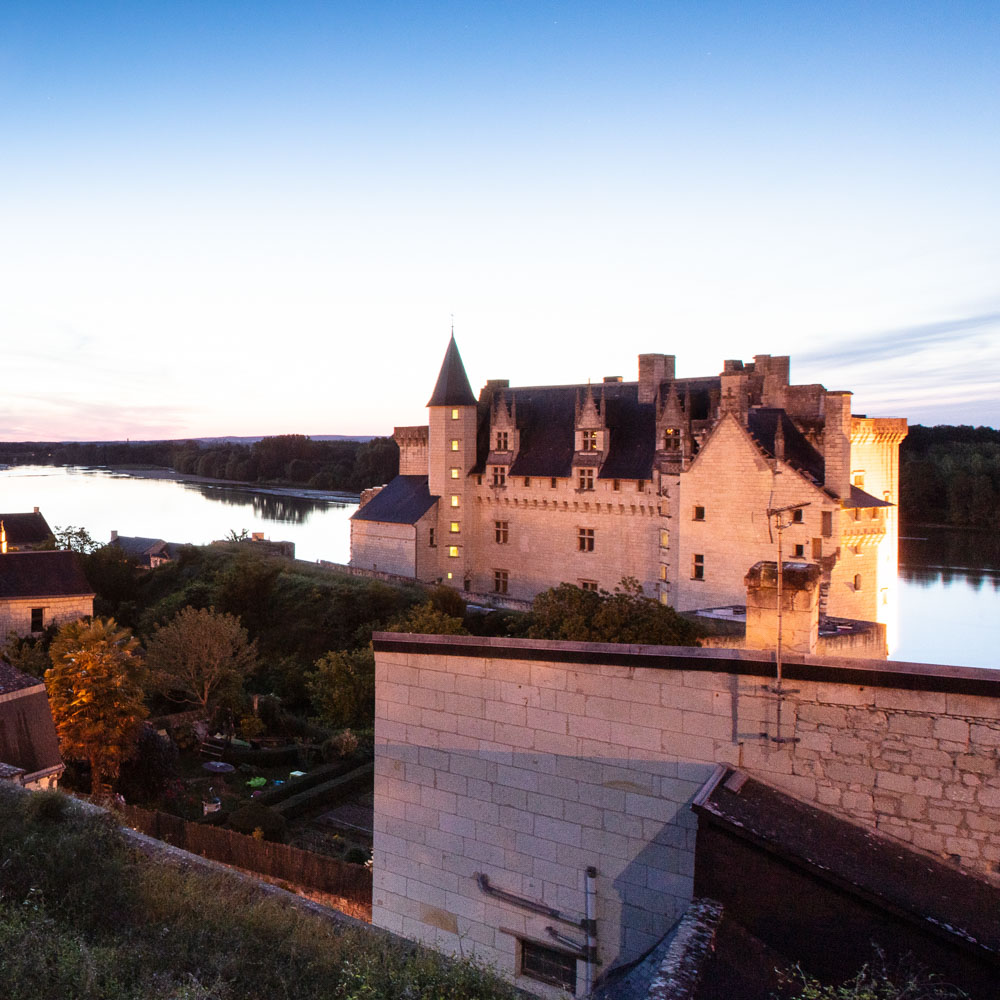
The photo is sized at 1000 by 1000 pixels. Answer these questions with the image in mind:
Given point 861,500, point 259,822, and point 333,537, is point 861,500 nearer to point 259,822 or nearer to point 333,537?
point 259,822

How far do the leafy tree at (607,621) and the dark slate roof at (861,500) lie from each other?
713 centimetres

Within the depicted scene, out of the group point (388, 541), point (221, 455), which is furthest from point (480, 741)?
point (221, 455)

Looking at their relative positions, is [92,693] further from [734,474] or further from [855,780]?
[734,474]

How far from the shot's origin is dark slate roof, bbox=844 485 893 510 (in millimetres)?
24359

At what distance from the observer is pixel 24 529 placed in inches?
1954

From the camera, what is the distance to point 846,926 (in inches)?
196

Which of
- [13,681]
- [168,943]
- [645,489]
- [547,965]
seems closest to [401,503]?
[645,489]

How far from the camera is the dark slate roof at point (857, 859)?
482 cm

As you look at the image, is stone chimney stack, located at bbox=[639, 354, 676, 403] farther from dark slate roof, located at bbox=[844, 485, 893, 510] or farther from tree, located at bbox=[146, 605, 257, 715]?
tree, located at bbox=[146, 605, 257, 715]

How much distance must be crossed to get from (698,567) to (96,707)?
18.7 metres

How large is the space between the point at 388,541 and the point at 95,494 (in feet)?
331

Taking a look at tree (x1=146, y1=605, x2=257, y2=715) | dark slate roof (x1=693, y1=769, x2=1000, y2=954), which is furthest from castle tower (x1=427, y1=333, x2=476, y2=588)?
dark slate roof (x1=693, y1=769, x2=1000, y2=954)

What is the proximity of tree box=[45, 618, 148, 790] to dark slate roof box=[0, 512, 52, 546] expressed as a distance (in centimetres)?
3443

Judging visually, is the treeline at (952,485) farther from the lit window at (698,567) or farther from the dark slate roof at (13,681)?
the dark slate roof at (13,681)
